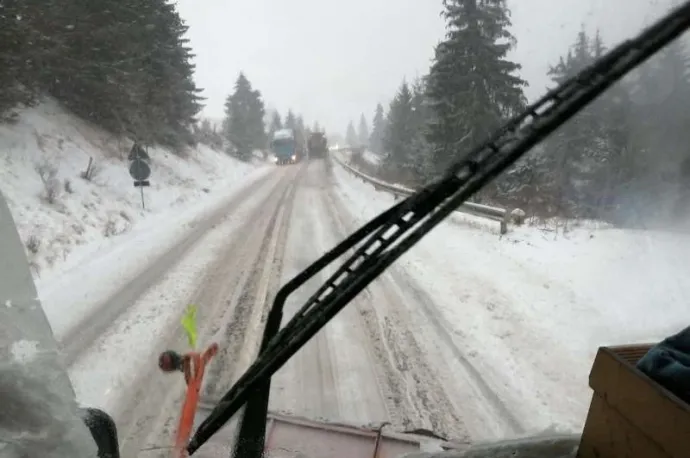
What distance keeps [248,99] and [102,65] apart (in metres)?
40.2

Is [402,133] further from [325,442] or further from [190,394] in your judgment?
[190,394]

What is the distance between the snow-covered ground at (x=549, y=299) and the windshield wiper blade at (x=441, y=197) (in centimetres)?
299

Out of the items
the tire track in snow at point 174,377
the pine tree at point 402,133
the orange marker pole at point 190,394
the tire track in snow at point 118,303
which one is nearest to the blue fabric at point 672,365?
the orange marker pole at point 190,394

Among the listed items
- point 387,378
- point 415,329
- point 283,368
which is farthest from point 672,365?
point 415,329

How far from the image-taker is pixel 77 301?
7199 millimetres

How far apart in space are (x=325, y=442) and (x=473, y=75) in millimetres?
17605

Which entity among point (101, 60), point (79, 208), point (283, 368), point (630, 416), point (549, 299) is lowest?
point (283, 368)

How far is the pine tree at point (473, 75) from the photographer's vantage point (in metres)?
17.5

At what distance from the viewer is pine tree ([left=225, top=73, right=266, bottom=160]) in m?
49.6

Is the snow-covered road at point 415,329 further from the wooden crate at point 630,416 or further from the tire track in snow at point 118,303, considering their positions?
the wooden crate at point 630,416

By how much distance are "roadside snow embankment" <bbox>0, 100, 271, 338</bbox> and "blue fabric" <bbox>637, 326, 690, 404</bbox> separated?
6718 millimetres

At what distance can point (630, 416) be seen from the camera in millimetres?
1508

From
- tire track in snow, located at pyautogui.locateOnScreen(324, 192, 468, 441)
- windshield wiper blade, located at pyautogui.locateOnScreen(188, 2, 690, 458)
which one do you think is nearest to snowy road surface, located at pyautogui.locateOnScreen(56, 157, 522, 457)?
tire track in snow, located at pyautogui.locateOnScreen(324, 192, 468, 441)

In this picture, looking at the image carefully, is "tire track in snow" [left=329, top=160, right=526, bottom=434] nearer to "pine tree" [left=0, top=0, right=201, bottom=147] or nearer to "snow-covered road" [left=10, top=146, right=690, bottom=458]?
"snow-covered road" [left=10, top=146, right=690, bottom=458]
